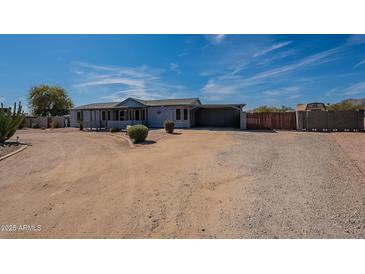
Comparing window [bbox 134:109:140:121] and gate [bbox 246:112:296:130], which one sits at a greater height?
window [bbox 134:109:140:121]

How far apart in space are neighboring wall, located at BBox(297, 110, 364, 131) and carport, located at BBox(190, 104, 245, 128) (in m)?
7.07

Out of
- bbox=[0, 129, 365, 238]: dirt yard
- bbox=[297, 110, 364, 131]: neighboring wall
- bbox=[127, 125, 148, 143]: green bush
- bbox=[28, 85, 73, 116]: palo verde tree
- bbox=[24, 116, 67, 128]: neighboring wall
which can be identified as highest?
bbox=[28, 85, 73, 116]: palo verde tree

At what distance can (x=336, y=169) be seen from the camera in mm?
6367

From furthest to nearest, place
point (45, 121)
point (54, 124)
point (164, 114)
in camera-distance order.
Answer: point (45, 121)
point (54, 124)
point (164, 114)

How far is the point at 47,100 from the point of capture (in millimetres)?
43875

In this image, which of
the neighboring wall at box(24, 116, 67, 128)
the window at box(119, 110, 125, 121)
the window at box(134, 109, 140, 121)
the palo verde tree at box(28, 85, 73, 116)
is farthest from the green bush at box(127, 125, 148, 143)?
the palo verde tree at box(28, 85, 73, 116)

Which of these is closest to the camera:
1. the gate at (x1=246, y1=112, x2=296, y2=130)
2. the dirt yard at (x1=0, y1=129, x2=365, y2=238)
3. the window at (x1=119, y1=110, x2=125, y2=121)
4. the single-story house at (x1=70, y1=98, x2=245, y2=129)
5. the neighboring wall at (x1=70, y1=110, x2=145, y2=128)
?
the dirt yard at (x1=0, y1=129, x2=365, y2=238)

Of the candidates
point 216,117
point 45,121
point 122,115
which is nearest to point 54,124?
point 45,121

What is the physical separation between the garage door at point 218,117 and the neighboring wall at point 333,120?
7201 mm

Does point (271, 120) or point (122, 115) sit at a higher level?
point (122, 115)

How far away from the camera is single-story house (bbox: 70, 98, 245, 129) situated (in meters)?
23.2

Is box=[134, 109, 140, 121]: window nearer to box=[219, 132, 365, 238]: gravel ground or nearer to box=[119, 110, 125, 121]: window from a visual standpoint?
box=[119, 110, 125, 121]: window

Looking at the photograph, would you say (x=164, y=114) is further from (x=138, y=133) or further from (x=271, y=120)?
(x=138, y=133)

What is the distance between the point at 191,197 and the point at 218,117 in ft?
69.6
